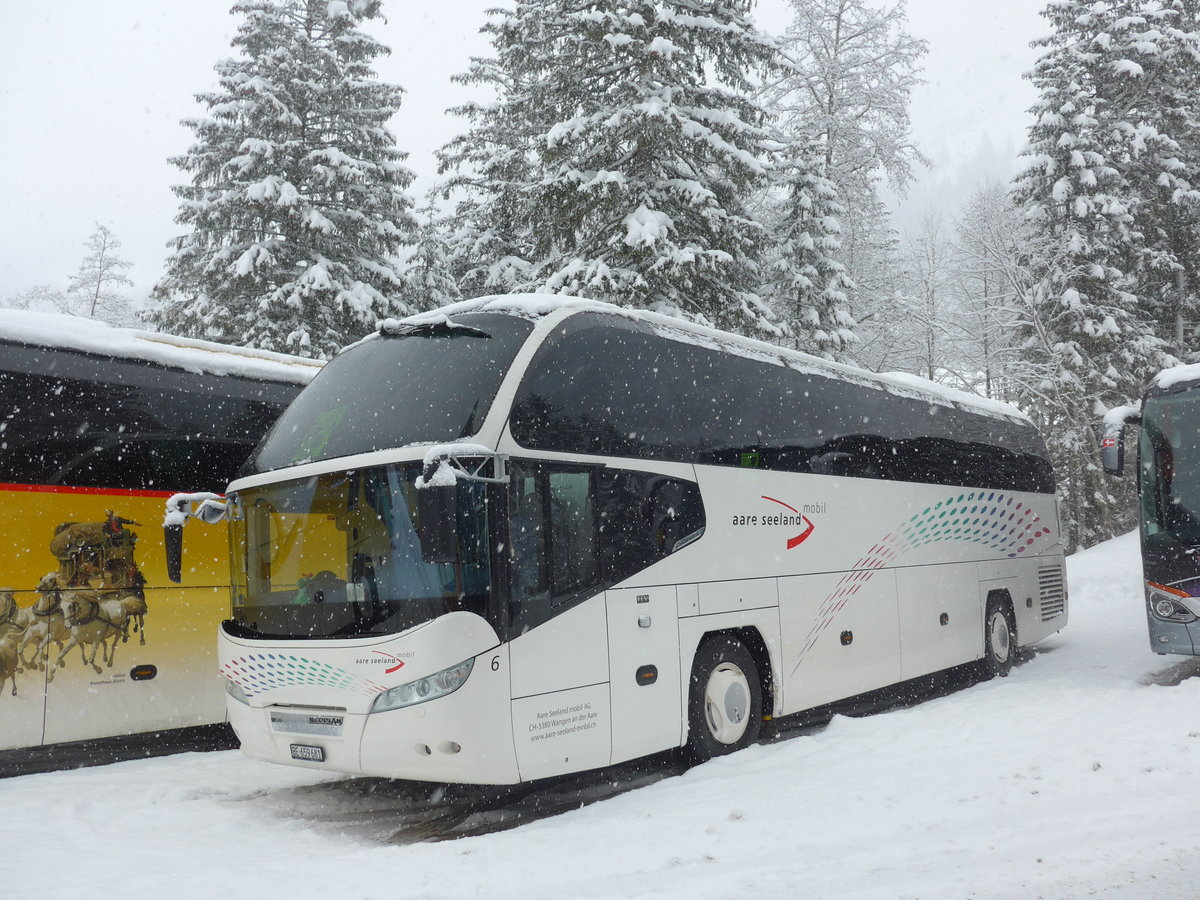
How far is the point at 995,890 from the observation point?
461 cm

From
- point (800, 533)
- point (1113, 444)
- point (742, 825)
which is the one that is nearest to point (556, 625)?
point (742, 825)

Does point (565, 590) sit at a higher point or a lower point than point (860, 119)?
lower

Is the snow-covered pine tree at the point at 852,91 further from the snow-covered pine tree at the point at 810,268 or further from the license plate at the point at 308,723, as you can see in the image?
the license plate at the point at 308,723

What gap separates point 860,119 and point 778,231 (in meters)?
7.51

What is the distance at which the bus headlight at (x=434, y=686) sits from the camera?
598cm

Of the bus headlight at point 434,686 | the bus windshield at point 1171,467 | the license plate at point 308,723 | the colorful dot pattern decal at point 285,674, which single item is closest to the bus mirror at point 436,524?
the bus headlight at point 434,686

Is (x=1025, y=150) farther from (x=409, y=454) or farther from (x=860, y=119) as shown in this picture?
(x=409, y=454)

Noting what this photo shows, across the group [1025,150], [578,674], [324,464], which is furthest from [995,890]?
[1025,150]

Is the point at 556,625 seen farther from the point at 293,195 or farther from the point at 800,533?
the point at 293,195

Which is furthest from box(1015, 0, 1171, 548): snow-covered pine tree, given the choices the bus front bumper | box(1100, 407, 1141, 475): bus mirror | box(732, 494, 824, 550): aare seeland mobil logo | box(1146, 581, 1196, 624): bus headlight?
the bus front bumper

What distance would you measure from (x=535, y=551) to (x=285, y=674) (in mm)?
1871

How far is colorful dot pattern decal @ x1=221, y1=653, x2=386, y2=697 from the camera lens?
6207 millimetres

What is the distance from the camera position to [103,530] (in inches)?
A: 327

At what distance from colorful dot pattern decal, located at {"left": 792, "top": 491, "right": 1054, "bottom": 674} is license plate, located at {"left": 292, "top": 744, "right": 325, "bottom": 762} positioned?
4.51m
